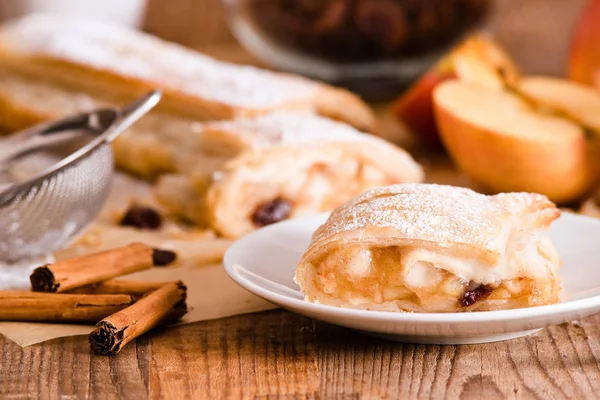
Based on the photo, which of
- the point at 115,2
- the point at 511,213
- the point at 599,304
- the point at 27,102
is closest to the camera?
the point at 599,304

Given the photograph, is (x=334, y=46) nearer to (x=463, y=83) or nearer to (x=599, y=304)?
(x=463, y=83)

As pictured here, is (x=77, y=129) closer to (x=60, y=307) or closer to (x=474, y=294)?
(x=60, y=307)

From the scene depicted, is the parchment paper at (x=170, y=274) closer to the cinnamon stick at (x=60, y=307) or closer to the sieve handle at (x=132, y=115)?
the cinnamon stick at (x=60, y=307)

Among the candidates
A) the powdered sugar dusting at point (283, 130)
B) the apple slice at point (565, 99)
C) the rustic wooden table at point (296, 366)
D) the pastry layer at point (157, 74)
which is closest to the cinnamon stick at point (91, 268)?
the rustic wooden table at point (296, 366)

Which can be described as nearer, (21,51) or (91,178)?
(91,178)

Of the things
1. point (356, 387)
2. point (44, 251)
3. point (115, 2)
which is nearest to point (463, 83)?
point (44, 251)

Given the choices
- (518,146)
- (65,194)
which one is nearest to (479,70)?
(518,146)
